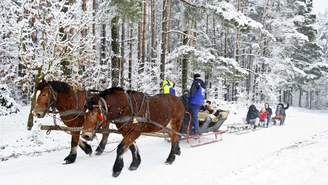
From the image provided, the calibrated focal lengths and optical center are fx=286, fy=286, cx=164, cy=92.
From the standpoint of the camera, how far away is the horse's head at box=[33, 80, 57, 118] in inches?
239

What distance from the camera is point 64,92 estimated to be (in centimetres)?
680

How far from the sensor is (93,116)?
18.7ft

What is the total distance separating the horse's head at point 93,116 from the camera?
18.4 feet

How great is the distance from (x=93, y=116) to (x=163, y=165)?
7.20 feet

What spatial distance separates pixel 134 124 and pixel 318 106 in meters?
53.7

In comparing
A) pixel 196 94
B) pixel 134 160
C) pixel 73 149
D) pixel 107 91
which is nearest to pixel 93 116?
pixel 107 91

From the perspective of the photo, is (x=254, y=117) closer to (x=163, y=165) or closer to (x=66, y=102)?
(x=163, y=165)

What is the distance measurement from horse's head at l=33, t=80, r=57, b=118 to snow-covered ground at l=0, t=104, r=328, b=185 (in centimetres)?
124

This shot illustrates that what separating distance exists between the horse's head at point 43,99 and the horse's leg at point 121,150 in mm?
1828

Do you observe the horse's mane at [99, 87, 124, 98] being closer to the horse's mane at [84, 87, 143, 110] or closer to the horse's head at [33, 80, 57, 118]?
Result: the horse's mane at [84, 87, 143, 110]

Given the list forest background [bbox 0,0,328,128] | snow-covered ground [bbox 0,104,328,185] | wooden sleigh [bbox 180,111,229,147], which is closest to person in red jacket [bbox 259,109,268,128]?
forest background [bbox 0,0,328,128]

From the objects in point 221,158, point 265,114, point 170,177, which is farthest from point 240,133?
point 170,177

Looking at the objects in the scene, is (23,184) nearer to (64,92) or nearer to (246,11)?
(64,92)

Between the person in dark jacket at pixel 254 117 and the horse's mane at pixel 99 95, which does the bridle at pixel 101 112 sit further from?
the person in dark jacket at pixel 254 117
